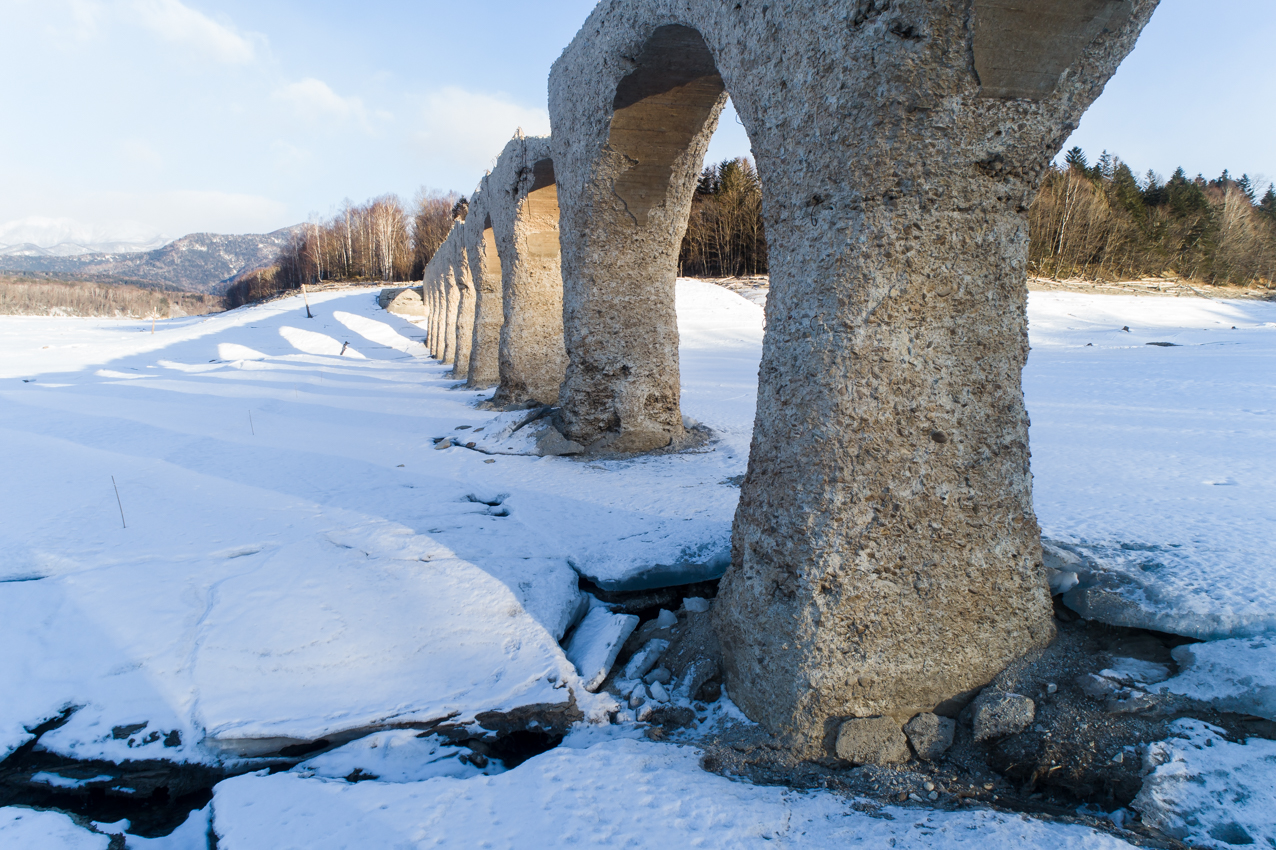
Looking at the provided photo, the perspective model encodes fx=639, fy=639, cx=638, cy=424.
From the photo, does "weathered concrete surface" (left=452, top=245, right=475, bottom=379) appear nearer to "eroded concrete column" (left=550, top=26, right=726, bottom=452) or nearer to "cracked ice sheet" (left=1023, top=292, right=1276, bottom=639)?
"eroded concrete column" (left=550, top=26, right=726, bottom=452)

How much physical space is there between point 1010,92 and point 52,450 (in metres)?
7.78

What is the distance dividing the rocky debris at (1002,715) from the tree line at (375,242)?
40907 millimetres

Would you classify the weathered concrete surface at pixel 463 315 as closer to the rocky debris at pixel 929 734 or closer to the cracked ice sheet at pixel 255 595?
the cracked ice sheet at pixel 255 595

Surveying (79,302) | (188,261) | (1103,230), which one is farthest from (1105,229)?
(188,261)

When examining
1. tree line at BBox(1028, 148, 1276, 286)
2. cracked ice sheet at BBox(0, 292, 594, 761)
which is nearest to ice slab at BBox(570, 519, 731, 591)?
cracked ice sheet at BBox(0, 292, 594, 761)

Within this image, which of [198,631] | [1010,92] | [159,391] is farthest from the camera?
[159,391]

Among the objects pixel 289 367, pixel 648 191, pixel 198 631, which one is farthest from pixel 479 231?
pixel 198 631

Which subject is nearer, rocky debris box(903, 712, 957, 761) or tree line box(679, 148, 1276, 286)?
rocky debris box(903, 712, 957, 761)

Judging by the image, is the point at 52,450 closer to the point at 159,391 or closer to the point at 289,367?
the point at 159,391

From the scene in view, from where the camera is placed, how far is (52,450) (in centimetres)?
593

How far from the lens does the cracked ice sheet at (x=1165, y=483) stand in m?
2.30

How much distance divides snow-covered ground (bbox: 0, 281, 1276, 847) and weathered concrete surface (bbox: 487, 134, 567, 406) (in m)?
1.32

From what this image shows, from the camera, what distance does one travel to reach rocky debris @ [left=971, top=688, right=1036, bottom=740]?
197 centimetres

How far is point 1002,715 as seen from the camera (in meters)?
2.00
